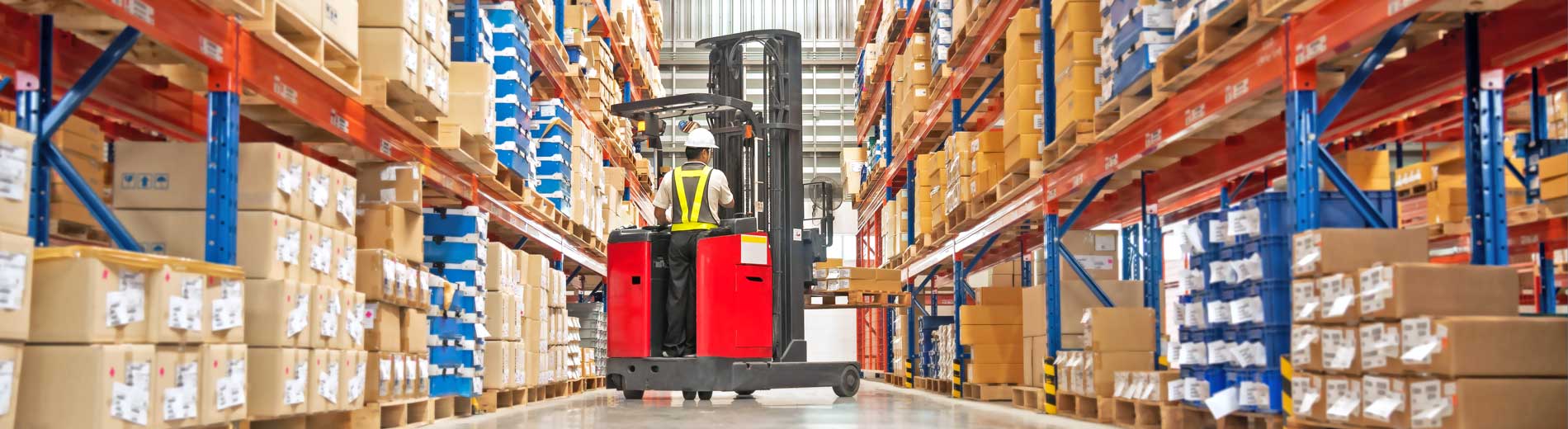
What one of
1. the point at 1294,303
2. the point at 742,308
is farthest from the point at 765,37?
the point at 1294,303

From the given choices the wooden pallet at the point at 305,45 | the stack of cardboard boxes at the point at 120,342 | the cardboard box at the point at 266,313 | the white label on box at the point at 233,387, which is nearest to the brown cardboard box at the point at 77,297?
the stack of cardboard boxes at the point at 120,342

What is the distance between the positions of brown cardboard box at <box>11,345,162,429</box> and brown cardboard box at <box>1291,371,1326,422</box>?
3997 millimetres

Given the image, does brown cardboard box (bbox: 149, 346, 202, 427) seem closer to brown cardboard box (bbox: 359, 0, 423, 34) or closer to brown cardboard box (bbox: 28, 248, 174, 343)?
brown cardboard box (bbox: 28, 248, 174, 343)

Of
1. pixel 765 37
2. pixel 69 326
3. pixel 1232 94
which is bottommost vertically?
pixel 69 326

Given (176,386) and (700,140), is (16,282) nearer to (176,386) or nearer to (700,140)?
(176,386)

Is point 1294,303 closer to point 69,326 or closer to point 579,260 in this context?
point 69,326

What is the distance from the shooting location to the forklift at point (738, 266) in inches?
394

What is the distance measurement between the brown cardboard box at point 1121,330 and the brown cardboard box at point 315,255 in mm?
4056

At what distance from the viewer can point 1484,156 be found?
5.24 metres

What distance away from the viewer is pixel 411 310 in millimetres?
7234

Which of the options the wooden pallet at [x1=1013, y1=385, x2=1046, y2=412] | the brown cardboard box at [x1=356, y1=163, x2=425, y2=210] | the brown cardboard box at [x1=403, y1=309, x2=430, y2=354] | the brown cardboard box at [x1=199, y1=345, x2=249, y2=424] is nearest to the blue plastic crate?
the brown cardboard box at [x1=403, y1=309, x2=430, y2=354]

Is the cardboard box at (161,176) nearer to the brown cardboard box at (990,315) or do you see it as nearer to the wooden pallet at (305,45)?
the wooden pallet at (305,45)

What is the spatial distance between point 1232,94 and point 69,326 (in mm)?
4286

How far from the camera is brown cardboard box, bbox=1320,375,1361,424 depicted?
4836 millimetres
